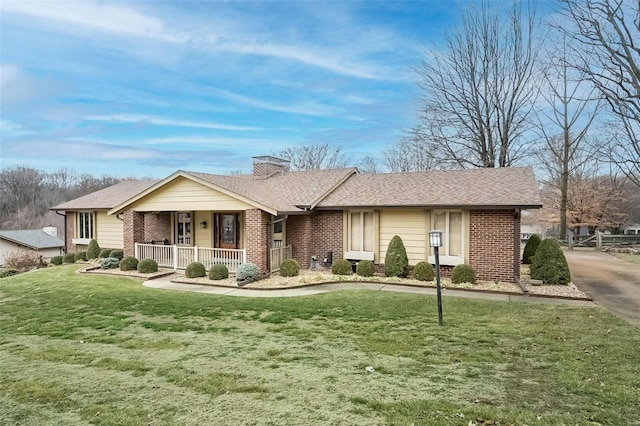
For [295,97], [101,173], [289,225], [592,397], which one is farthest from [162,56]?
[101,173]

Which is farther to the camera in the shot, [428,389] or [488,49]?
[488,49]

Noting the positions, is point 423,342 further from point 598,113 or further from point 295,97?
point 598,113

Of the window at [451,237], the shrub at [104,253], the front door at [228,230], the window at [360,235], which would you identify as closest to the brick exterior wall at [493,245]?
the window at [451,237]

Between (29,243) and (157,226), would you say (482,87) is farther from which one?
(29,243)

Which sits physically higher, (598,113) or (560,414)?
(598,113)

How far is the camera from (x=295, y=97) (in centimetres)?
2678

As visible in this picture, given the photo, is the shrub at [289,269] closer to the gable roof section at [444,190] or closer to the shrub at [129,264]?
the gable roof section at [444,190]

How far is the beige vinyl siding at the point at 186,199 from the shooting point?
1391cm

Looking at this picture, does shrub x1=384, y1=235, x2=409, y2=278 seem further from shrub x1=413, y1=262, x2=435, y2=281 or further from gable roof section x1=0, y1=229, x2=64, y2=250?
gable roof section x1=0, y1=229, x2=64, y2=250

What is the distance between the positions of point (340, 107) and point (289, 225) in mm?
19135

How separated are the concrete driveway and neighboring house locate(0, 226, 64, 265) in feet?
109

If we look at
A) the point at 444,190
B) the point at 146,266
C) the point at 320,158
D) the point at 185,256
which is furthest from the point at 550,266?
the point at 320,158

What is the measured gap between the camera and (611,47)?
15570 millimetres

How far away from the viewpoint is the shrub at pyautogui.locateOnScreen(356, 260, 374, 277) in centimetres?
1308
